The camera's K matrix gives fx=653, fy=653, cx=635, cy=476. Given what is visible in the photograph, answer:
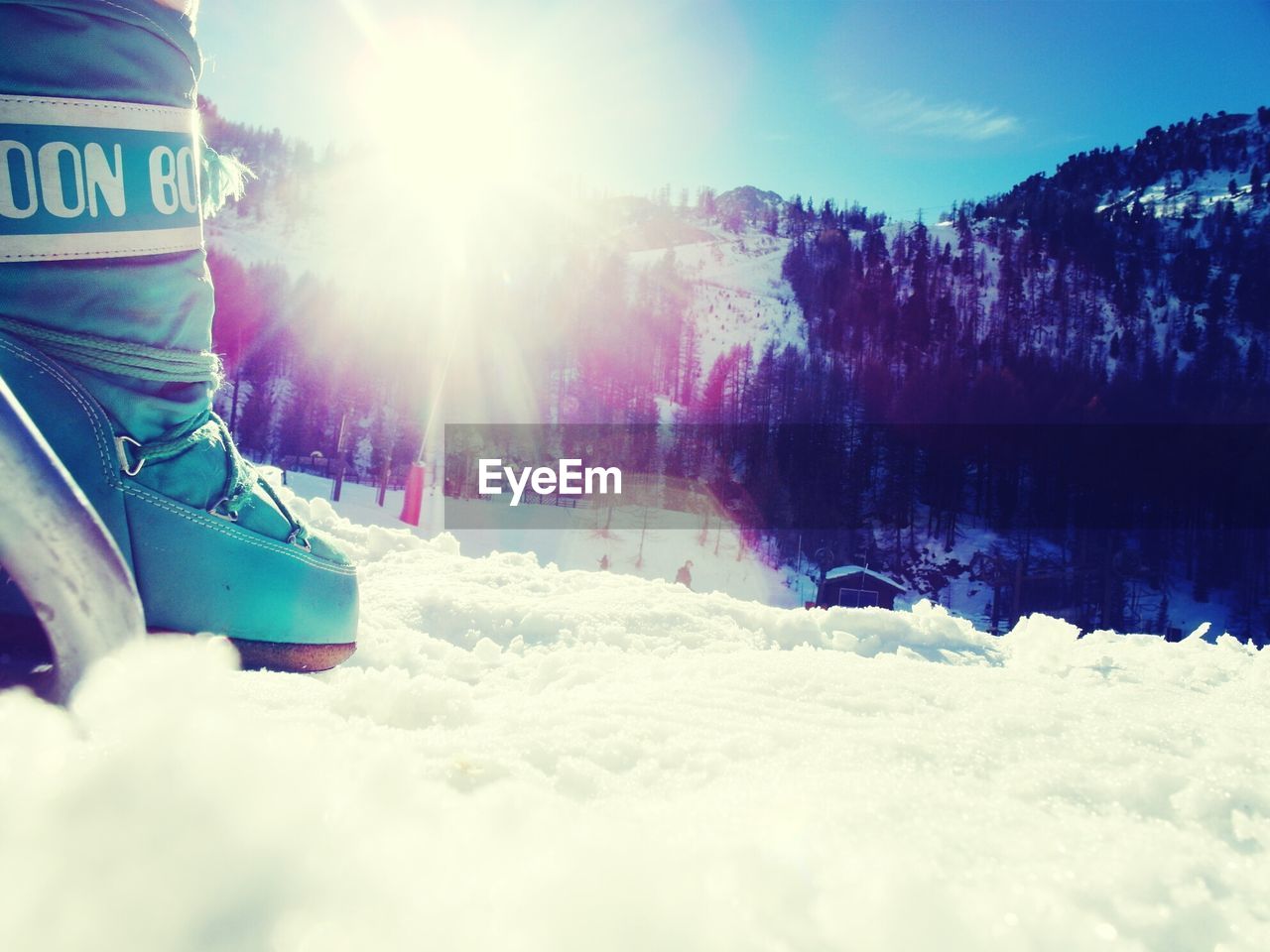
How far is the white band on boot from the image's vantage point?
2.40ft

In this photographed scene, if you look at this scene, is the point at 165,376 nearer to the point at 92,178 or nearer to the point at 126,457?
the point at 126,457

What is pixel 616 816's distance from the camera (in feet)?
2.10

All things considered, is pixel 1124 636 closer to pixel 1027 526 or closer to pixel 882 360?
pixel 1027 526

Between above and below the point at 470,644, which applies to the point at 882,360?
above

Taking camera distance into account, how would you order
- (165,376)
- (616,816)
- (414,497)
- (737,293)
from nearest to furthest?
(616,816) < (165,376) < (414,497) < (737,293)

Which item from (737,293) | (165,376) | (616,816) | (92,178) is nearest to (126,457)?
(165,376)

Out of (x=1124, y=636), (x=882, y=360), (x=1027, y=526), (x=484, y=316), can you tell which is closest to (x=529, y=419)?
(x=484, y=316)

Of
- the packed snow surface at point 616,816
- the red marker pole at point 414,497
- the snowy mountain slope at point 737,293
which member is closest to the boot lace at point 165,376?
the packed snow surface at point 616,816

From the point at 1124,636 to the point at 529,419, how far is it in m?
44.7

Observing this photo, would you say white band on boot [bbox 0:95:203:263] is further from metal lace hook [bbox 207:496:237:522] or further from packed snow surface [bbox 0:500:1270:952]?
packed snow surface [bbox 0:500:1270:952]

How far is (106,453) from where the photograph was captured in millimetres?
800

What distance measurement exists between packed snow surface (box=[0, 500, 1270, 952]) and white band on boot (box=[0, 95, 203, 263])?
50 cm

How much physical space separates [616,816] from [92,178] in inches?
37.6

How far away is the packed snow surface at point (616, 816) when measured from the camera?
0.44m
